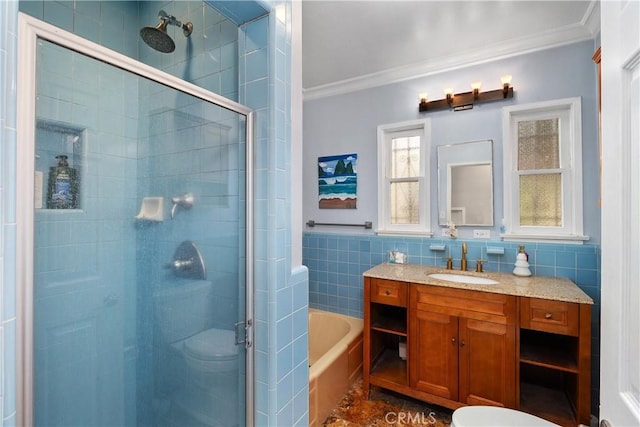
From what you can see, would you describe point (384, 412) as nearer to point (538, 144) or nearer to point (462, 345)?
point (462, 345)

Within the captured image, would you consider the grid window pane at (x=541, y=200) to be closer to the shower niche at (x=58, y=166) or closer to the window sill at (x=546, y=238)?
the window sill at (x=546, y=238)

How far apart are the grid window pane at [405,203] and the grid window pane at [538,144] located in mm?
794

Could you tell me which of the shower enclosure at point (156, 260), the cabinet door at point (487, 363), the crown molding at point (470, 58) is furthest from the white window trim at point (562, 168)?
the shower enclosure at point (156, 260)

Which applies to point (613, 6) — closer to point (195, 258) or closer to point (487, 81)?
point (195, 258)

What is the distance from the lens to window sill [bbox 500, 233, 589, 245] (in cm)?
204

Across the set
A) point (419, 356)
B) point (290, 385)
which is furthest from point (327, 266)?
point (290, 385)

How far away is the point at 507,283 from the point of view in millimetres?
1938

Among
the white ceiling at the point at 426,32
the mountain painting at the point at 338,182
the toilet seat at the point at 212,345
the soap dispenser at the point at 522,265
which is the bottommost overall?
the toilet seat at the point at 212,345

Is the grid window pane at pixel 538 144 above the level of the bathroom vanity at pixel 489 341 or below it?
above

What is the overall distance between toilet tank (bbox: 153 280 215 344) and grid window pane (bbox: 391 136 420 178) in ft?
6.39

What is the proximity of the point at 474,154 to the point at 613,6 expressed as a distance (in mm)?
1787

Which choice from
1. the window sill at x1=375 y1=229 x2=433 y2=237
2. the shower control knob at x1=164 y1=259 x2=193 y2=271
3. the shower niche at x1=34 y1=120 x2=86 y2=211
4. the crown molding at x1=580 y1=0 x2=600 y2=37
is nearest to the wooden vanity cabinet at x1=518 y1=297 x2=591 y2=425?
the window sill at x1=375 y1=229 x2=433 y2=237

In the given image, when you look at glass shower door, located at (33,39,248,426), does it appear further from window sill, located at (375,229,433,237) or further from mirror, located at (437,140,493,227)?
mirror, located at (437,140,493,227)

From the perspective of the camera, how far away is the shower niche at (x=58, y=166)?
835 mm
